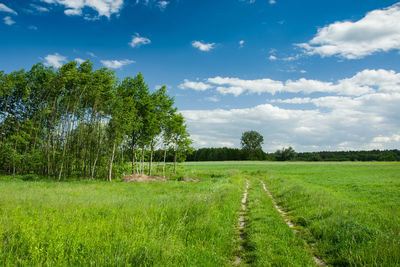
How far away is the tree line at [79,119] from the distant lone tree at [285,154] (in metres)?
109

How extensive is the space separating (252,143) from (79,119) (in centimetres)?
10738

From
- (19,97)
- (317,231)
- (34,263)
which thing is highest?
(19,97)

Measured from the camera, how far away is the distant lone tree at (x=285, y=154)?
126m

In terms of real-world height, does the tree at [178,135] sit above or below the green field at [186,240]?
above

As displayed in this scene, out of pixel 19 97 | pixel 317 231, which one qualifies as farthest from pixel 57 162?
pixel 317 231

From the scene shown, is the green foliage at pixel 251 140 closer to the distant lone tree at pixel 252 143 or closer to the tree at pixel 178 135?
the distant lone tree at pixel 252 143

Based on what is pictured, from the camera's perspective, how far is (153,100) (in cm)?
3322

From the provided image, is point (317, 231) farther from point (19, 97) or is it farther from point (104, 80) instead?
point (19, 97)

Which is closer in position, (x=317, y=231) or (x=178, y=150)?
(x=317, y=231)

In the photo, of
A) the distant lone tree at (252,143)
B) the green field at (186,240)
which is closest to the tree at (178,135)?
the green field at (186,240)

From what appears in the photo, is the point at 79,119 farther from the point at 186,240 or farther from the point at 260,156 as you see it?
the point at 260,156

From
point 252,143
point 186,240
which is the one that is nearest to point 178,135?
point 186,240

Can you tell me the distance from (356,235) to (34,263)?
323 inches

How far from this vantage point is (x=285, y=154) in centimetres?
12731
